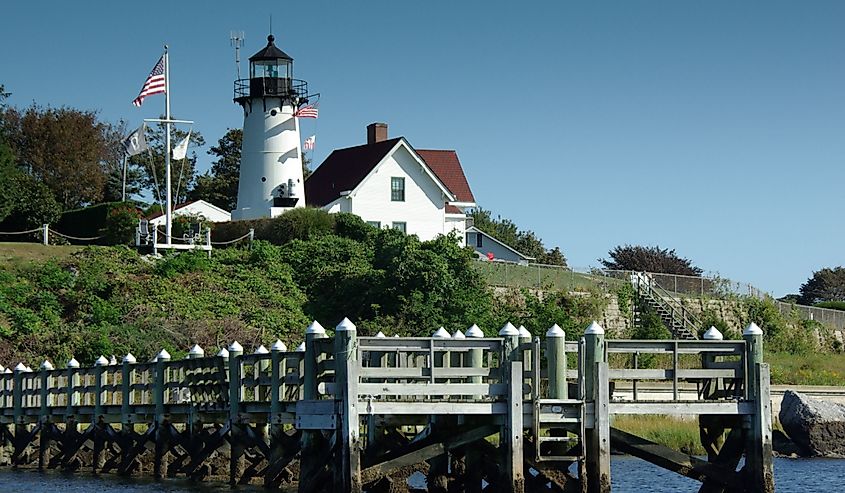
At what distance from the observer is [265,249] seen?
56750 millimetres

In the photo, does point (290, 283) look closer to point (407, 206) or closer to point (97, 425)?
point (407, 206)

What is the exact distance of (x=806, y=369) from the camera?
2173 inches

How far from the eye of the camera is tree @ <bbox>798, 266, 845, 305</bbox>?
352 feet

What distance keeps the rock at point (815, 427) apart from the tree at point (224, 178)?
5104 cm

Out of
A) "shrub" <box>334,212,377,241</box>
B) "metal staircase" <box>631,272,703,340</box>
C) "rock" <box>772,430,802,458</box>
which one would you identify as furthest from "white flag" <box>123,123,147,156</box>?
"rock" <box>772,430,802,458</box>

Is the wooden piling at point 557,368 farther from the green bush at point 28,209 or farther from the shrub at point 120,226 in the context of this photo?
the green bush at point 28,209

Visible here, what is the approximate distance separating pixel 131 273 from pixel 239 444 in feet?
89.9

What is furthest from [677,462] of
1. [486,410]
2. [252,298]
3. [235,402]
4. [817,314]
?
[817,314]

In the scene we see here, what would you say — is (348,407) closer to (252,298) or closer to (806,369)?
(252,298)

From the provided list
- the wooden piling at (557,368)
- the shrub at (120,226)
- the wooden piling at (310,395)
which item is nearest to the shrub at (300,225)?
the shrub at (120,226)

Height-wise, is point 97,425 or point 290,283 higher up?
point 290,283

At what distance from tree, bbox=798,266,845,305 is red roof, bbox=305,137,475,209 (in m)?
41.7

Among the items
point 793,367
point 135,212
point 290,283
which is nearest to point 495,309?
point 290,283

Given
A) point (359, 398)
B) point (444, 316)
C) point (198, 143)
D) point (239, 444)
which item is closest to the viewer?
point (359, 398)
